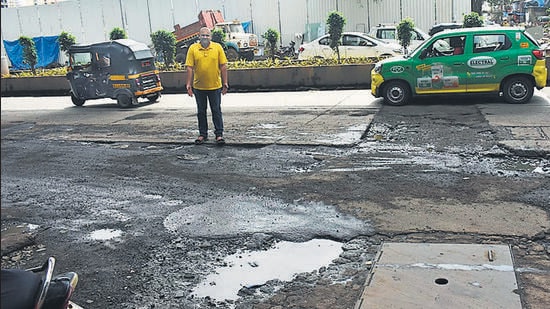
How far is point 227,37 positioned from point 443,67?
1702 cm

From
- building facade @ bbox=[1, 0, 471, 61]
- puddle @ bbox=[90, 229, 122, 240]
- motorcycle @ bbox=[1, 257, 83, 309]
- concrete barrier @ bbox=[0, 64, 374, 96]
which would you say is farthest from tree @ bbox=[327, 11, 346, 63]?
motorcycle @ bbox=[1, 257, 83, 309]

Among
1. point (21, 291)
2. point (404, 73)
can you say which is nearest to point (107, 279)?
point (21, 291)

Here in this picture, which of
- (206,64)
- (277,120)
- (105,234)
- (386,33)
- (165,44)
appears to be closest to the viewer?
(105,234)

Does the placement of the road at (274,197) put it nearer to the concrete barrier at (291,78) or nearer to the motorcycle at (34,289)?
the motorcycle at (34,289)

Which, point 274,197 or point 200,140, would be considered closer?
point 274,197

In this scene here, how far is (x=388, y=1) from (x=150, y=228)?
86.1 feet

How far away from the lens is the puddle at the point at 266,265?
14.5ft

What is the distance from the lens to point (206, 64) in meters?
9.62

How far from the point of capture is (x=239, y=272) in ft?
15.3

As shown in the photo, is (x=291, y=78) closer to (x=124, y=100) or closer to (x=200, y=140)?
(x=124, y=100)

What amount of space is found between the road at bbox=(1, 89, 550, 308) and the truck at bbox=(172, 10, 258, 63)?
16.3 metres

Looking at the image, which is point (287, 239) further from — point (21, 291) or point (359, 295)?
point (21, 291)

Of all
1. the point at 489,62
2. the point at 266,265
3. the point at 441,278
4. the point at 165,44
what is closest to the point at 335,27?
the point at 165,44

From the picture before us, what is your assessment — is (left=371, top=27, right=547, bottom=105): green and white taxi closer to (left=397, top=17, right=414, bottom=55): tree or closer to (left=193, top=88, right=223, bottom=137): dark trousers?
(left=193, top=88, right=223, bottom=137): dark trousers
